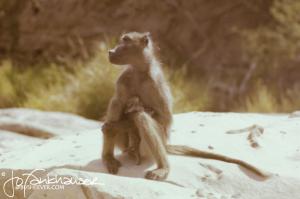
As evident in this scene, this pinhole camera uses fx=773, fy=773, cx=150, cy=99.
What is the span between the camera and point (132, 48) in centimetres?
339

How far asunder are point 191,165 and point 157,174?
313mm

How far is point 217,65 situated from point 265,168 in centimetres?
592

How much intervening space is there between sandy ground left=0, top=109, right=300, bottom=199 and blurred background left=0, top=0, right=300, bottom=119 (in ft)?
12.0

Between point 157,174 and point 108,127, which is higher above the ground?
point 108,127

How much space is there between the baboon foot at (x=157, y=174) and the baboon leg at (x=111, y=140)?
0.24 metres

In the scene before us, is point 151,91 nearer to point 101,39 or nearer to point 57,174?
point 57,174

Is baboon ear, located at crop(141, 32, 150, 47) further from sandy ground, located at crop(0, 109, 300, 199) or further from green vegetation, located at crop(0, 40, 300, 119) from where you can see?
green vegetation, located at crop(0, 40, 300, 119)

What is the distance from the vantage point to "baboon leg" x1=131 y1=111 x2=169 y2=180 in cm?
323

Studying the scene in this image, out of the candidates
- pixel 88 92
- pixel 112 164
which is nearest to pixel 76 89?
pixel 88 92

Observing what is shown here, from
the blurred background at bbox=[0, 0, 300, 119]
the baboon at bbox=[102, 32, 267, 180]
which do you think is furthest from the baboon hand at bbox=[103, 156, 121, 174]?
the blurred background at bbox=[0, 0, 300, 119]

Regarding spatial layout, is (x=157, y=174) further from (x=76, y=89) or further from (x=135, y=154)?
(x=76, y=89)

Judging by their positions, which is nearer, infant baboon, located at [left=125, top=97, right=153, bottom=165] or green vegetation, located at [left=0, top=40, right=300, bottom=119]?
infant baboon, located at [left=125, top=97, right=153, bottom=165]

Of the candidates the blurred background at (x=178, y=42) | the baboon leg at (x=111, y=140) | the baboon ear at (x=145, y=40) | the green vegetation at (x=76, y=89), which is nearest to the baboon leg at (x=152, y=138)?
the baboon leg at (x=111, y=140)

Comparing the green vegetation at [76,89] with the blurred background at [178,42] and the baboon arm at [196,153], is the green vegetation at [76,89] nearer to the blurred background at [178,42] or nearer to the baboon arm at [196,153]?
the blurred background at [178,42]
